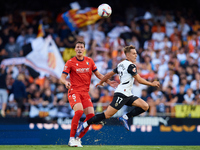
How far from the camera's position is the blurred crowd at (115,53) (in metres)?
12.6

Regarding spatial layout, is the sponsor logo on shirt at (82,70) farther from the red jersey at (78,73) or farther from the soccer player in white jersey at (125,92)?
the soccer player in white jersey at (125,92)

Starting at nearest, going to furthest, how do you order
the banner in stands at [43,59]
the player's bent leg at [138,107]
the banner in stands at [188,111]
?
the player's bent leg at [138,107] < the banner in stands at [188,111] < the banner in stands at [43,59]

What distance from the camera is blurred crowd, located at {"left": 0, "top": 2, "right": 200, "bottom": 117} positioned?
1259cm

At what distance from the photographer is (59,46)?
49.5 feet

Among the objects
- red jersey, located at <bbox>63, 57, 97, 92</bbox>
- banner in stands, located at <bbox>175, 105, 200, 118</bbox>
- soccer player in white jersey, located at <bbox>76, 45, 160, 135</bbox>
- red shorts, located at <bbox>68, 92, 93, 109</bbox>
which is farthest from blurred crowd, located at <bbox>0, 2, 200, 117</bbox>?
soccer player in white jersey, located at <bbox>76, 45, 160, 135</bbox>

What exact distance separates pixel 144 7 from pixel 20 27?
20.5 feet

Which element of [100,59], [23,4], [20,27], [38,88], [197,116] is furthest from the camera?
[23,4]

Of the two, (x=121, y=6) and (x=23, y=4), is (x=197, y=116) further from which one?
(x=23, y=4)

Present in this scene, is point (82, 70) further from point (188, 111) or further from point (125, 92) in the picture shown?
point (188, 111)

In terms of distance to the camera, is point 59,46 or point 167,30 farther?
point 167,30

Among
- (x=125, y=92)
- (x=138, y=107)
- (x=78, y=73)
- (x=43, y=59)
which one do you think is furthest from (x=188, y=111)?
(x=43, y=59)

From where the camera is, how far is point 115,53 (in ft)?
48.8

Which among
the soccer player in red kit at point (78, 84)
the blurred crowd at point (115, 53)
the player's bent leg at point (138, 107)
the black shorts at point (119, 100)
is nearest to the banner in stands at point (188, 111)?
the blurred crowd at point (115, 53)

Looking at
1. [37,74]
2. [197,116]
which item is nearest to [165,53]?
[197,116]
